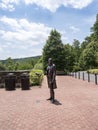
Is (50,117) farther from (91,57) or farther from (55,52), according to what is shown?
(55,52)

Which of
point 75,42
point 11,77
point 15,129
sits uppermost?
point 75,42

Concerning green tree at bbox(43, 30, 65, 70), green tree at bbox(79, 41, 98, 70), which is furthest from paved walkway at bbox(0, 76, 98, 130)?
green tree at bbox(43, 30, 65, 70)

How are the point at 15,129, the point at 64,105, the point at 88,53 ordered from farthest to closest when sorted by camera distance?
the point at 88,53 < the point at 64,105 < the point at 15,129

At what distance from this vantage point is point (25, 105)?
1084 centimetres

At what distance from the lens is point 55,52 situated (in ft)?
189

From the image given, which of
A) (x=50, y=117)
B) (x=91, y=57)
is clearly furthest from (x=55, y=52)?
(x=50, y=117)

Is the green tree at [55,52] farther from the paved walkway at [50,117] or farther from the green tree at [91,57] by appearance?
the paved walkway at [50,117]

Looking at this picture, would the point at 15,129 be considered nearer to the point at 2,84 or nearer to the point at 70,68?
the point at 2,84

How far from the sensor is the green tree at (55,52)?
5681 cm

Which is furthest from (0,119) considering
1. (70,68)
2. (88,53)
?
(70,68)

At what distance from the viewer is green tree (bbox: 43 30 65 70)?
186 feet

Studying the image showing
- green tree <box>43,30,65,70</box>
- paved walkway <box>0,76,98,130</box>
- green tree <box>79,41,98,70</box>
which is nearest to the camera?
paved walkway <box>0,76,98,130</box>

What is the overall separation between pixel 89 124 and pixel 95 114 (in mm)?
1421

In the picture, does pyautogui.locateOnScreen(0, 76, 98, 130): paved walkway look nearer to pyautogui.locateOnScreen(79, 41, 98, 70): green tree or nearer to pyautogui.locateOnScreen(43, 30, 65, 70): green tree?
pyautogui.locateOnScreen(79, 41, 98, 70): green tree
